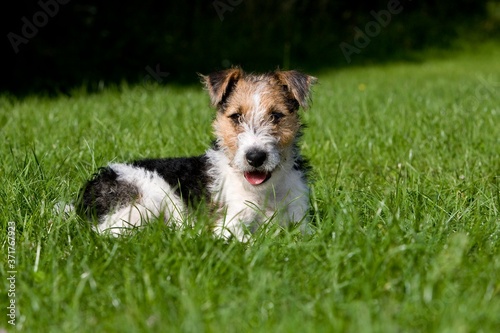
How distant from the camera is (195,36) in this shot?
1802cm

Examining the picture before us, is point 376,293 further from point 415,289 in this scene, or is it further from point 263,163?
point 263,163

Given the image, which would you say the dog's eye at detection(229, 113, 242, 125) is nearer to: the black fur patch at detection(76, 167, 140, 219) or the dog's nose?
the dog's nose

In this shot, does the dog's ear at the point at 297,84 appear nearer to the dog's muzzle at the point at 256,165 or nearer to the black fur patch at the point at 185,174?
the dog's muzzle at the point at 256,165

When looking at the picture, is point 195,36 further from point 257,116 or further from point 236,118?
point 257,116

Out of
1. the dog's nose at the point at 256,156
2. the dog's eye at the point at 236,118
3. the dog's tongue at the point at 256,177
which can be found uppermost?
the dog's eye at the point at 236,118

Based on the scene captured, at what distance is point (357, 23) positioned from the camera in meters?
21.3

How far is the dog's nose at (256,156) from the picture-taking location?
4398 millimetres

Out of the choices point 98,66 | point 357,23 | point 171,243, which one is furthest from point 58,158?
point 357,23

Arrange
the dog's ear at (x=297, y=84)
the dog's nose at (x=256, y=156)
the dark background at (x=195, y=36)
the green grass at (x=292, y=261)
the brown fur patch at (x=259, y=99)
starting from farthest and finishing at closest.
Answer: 1. the dark background at (x=195, y=36)
2. the dog's ear at (x=297, y=84)
3. the brown fur patch at (x=259, y=99)
4. the dog's nose at (x=256, y=156)
5. the green grass at (x=292, y=261)

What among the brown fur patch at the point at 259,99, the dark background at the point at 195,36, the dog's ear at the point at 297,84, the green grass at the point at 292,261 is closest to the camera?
the green grass at the point at 292,261

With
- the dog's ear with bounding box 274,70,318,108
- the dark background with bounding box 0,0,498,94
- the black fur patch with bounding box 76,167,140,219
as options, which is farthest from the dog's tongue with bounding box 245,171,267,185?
the dark background with bounding box 0,0,498,94

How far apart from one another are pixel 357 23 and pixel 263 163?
17.7 meters

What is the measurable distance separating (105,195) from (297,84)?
1532 millimetres

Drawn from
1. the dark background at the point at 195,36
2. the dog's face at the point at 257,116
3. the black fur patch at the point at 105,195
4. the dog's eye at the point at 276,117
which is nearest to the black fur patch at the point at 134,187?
the black fur patch at the point at 105,195
